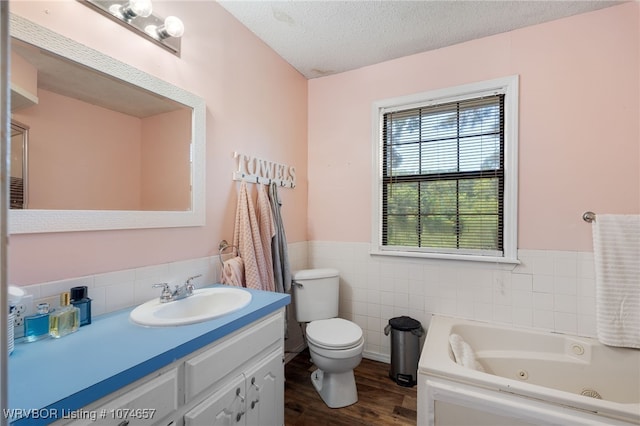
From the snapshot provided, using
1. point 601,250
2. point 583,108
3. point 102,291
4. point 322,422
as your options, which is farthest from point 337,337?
point 583,108

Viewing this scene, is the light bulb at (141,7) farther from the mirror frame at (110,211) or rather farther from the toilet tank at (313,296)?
the toilet tank at (313,296)

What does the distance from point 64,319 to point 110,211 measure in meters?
0.45

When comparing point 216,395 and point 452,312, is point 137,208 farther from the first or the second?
point 452,312

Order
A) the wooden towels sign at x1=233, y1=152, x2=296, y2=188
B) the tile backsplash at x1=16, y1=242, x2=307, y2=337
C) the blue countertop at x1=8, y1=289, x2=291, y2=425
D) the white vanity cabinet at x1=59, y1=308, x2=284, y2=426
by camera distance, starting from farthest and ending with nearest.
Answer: the wooden towels sign at x1=233, y1=152, x2=296, y2=188, the tile backsplash at x1=16, y1=242, x2=307, y2=337, the white vanity cabinet at x1=59, y1=308, x2=284, y2=426, the blue countertop at x1=8, y1=289, x2=291, y2=425

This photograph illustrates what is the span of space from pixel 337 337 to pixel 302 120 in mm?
1890

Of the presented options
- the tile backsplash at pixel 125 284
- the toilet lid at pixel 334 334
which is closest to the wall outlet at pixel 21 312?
the tile backsplash at pixel 125 284

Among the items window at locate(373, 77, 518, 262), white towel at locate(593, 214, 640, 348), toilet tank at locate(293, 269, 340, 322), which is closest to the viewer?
white towel at locate(593, 214, 640, 348)

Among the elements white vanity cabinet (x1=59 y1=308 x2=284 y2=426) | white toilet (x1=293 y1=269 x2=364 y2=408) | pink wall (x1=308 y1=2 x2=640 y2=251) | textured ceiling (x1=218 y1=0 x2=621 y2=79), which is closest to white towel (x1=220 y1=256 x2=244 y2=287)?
white vanity cabinet (x1=59 y1=308 x2=284 y2=426)

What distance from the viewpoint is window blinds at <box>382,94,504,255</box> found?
2066 millimetres

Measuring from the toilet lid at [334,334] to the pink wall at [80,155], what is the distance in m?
1.31

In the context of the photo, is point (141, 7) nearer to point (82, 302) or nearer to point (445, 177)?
point (82, 302)

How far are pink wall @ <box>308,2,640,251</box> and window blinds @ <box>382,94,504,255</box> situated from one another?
16 cm

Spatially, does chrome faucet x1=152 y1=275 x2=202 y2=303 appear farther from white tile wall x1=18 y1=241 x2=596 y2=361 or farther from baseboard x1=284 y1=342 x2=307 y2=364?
baseboard x1=284 y1=342 x2=307 y2=364

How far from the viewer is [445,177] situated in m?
2.20
